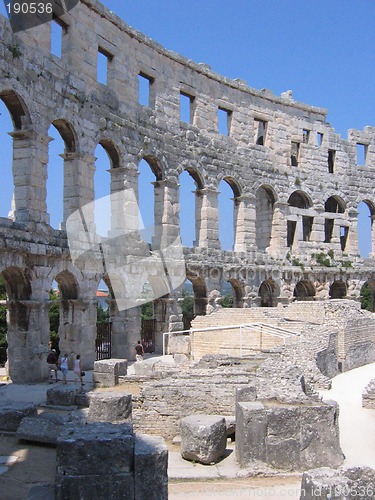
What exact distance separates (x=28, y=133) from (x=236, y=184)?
435 inches

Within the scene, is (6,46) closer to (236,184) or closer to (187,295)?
(236,184)

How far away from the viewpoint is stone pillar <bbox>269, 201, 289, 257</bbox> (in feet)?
84.0

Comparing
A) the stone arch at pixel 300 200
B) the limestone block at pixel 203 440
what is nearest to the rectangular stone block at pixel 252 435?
the limestone block at pixel 203 440

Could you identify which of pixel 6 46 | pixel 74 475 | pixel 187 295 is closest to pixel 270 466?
pixel 74 475

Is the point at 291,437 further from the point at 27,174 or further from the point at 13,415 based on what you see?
the point at 27,174

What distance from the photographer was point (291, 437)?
25.2 feet

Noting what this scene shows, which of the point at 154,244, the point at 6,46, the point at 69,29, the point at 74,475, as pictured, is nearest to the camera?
the point at 74,475

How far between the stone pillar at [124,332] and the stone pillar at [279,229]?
882 cm

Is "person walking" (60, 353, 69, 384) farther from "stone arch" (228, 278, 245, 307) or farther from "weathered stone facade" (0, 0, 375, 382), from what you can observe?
"stone arch" (228, 278, 245, 307)

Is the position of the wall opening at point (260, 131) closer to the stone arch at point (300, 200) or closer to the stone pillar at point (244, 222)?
the stone arch at point (300, 200)

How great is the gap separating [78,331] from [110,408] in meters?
7.86

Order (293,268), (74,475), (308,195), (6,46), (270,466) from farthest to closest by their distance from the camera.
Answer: (308,195)
(293,268)
(6,46)
(270,466)
(74,475)

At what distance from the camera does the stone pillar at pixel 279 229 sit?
25.6m

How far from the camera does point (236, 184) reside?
2436cm
